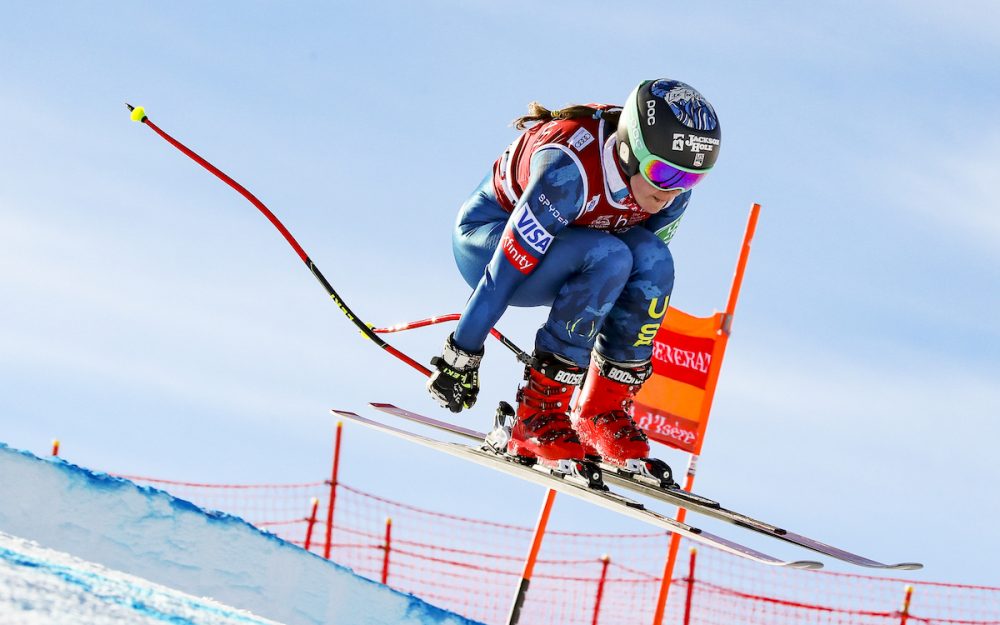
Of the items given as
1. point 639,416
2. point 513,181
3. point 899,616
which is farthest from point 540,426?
point 899,616

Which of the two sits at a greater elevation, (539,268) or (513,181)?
(513,181)

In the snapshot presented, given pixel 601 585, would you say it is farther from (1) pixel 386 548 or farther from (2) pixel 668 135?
(2) pixel 668 135

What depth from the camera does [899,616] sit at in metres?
8.49

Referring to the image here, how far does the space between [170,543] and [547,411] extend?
159 centimetres

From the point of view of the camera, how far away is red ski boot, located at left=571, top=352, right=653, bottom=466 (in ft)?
14.9

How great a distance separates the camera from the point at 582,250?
4.11 metres

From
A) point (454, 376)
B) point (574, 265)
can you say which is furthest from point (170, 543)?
point (574, 265)

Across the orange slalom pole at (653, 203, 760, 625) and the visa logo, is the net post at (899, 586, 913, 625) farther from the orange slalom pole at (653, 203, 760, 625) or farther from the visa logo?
the visa logo

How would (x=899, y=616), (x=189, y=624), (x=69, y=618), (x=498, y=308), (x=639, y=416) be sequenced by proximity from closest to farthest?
(x=69, y=618)
(x=189, y=624)
(x=498, y=308)
(x=639, y=416)
(x=899, y=616)

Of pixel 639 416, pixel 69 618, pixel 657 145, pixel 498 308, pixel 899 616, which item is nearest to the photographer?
pixel 69 618

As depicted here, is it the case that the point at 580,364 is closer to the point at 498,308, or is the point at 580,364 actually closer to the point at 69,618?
the point at 498,308

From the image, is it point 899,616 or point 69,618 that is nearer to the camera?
point 69,618

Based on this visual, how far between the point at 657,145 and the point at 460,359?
1.10 meters

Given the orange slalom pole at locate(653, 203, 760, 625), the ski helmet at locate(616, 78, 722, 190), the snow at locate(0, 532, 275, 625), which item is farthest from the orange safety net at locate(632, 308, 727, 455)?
the snow at locate(0, 532, 275, 625)
